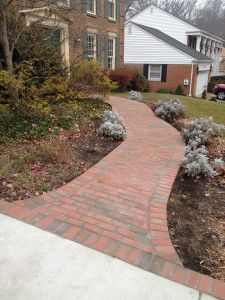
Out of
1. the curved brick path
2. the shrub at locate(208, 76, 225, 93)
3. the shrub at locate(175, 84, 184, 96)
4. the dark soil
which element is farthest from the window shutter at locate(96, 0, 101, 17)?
the shrub at locate(208, 76, 225, 93)

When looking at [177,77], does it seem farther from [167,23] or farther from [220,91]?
[167,23]

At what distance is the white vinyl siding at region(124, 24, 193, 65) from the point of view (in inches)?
798

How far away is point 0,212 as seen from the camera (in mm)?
3012

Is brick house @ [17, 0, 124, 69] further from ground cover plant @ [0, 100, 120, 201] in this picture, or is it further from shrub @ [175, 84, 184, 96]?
shrub @ [175, 84, 184, 96]

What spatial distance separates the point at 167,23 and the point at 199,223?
1020 inches

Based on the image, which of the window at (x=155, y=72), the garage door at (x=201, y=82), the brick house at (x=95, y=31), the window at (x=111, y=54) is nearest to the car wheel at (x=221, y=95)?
the garage door at (x=201, y=82)

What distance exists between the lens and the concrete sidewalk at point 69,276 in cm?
204

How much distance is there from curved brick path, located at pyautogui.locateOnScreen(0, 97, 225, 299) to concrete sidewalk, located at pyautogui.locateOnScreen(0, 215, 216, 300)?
11cm

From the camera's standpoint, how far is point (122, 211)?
10.4 feet

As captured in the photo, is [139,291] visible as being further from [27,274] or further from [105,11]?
[105,11]

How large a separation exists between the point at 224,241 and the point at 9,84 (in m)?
4.81

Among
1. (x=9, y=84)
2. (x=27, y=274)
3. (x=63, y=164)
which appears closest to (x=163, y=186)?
(x=63, y=164)

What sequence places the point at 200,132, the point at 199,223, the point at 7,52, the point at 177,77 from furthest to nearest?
the point at 177,77
the point at 7,52
the point at 200,132
the point at 199,223

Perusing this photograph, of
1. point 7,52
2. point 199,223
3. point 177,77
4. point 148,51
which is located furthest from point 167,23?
point 199,223
